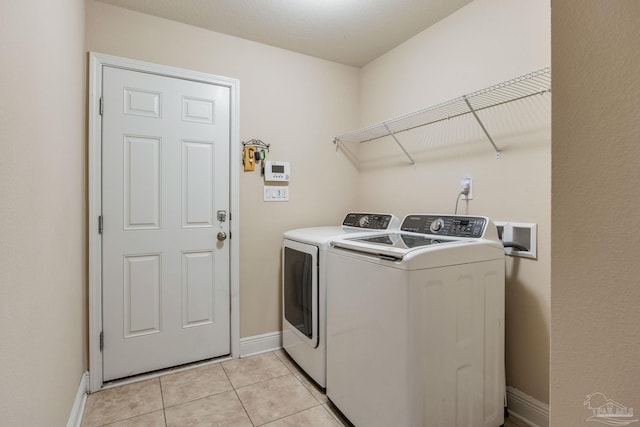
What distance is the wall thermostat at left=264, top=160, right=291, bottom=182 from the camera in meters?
2.47

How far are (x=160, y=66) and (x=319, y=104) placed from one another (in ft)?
4.09

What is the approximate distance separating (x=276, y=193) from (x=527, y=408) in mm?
2073

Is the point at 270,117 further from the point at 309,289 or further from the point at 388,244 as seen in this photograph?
the point at 388,244

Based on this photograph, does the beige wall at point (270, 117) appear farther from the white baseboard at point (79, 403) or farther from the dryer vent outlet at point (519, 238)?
the dryer vent outlet at point (519, 238)

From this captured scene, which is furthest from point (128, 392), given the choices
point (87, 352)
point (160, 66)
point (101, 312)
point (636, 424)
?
point (636, 424)

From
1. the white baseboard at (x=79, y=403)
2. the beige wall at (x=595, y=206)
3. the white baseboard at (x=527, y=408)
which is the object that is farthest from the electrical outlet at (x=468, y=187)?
the white baseboard at (x=79, y=403)

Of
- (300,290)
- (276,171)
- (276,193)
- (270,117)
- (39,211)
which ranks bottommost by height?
(300,290)

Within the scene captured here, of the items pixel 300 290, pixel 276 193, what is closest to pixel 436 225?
pixel 300 290

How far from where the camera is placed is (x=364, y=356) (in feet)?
4.90

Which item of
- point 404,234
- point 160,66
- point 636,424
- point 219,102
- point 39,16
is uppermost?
point 160,66

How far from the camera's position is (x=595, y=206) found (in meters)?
0.55

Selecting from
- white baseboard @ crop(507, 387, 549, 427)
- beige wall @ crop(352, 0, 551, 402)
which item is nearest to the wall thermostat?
beige wall @ crop(352, 0, 551, 402)

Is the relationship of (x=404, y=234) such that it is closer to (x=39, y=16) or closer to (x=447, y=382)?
(x=447, y=382)

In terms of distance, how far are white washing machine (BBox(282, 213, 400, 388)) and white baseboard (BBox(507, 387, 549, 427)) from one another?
1.04m
